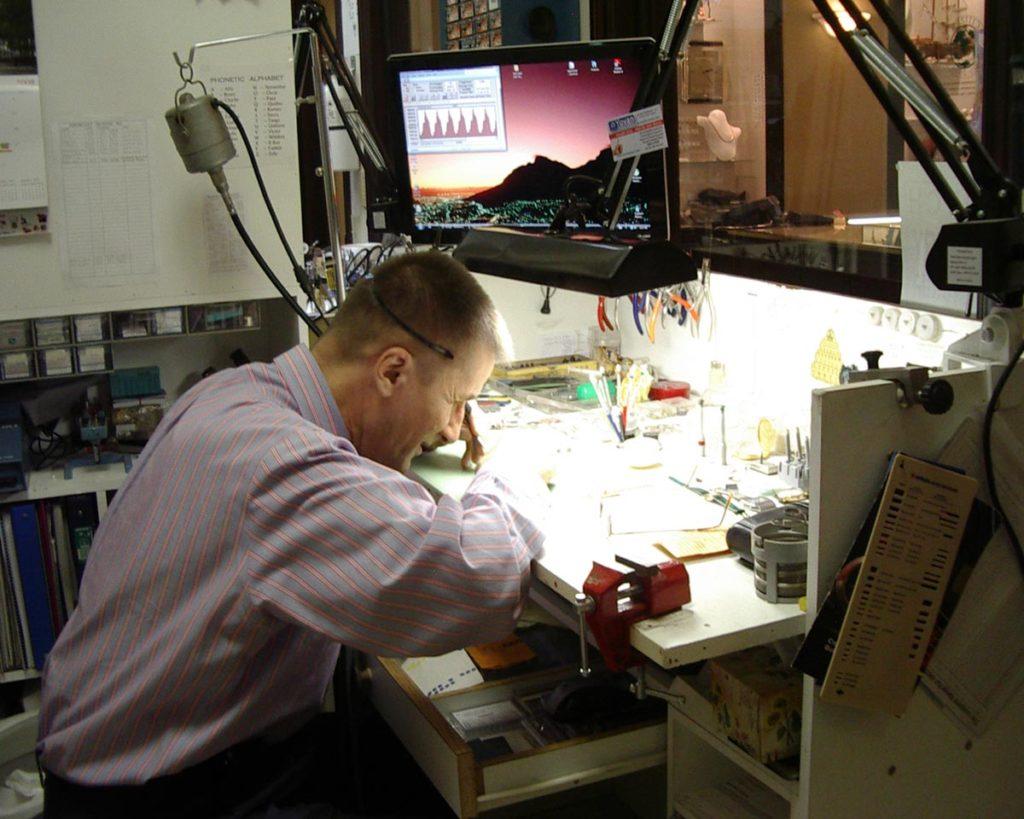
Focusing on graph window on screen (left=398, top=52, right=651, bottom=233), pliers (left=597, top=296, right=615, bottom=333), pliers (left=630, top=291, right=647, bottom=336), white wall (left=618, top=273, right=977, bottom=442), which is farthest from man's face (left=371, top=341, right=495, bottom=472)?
pliers (left=597, top=296, right=615, bottom=333)

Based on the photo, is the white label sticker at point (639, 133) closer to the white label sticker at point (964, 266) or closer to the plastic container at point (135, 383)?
the white label sticker at point (964, 266)

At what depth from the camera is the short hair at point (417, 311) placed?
1.64 meters

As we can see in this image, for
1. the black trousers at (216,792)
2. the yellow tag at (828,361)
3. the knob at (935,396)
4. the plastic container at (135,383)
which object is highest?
the knob at (935,396)

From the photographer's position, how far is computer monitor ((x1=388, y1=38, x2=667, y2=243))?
249cm

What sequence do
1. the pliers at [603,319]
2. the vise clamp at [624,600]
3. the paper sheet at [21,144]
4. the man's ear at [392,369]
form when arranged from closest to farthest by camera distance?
the vise clamp at [624,600], the man's ear at [392,369], the paper sheet at [21,144], the pliers at [603,319]

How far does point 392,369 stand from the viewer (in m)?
1.62

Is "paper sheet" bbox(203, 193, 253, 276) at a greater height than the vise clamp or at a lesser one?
greater

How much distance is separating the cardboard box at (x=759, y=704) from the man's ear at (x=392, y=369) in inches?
24.5

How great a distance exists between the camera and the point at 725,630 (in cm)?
145

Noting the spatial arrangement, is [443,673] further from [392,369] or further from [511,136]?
[511,136]

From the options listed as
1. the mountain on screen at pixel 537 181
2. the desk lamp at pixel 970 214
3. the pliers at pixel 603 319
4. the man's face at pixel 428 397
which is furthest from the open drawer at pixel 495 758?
the pliers at pixel 603 319

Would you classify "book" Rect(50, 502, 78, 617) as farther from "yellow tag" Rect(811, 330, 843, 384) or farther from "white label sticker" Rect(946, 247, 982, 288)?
"white label sticker" Rect(946, 247, 982, 288)

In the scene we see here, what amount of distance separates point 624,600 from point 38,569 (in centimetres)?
156

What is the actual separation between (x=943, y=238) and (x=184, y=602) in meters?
1.06
